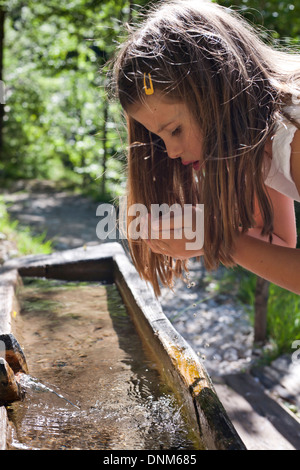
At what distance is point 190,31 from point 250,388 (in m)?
1.91

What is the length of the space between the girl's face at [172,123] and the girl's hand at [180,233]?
183 mm

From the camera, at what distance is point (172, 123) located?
150cm

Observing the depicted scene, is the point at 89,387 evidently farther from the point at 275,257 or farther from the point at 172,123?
the point at 172,123

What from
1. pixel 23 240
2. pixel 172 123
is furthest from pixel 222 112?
pixel 23 240

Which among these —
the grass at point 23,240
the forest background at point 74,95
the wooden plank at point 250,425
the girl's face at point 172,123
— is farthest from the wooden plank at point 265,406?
the grass at point 23,240

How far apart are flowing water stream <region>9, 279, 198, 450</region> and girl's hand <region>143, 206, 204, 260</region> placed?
1.21 feet

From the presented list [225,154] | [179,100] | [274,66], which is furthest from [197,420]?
[274,66]

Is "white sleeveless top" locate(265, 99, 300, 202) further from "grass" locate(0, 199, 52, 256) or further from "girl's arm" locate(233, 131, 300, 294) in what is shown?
"grass" locate(0, 199, 52, 256)

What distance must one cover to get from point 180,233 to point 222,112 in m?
0.37

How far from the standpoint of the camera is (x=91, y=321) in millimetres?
2006

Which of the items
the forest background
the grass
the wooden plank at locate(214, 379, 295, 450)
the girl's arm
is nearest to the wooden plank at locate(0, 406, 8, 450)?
the girl's arm

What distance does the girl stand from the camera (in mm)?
1456

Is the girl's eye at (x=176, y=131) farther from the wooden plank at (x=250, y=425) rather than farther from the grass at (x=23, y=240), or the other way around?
the grass at (x=23, y=240)
